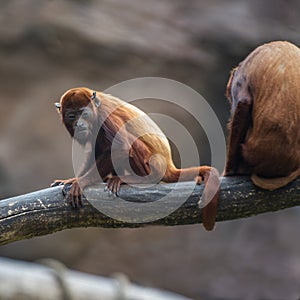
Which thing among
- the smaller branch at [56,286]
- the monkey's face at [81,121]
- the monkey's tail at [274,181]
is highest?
the monkey's face at [81,121]

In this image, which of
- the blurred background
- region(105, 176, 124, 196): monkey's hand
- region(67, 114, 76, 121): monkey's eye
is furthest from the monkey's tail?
the blurred background

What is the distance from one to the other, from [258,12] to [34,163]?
3.61 m

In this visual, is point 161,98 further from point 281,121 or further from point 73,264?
point 281,121

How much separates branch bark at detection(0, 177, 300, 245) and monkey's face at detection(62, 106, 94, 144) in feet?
1.06

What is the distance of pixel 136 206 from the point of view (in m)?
3.21

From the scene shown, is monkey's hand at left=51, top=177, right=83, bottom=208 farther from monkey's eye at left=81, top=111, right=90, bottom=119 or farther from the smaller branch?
the smaller branch

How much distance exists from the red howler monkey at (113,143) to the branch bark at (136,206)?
0.25 ft

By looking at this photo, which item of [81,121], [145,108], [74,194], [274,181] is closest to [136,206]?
[74,194]

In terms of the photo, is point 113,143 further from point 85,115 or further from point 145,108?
point 145,108

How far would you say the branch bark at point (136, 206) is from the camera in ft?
10.5

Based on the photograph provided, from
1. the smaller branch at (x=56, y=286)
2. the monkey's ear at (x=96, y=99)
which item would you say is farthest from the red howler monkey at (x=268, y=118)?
the smaller branch at (x=56, y=286)

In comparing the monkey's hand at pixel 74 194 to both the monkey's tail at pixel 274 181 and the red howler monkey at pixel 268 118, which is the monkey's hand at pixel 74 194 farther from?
the monkey's tail at pixel 274 181

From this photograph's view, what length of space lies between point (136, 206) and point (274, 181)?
720 mm

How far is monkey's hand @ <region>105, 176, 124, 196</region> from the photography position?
10.6ft
